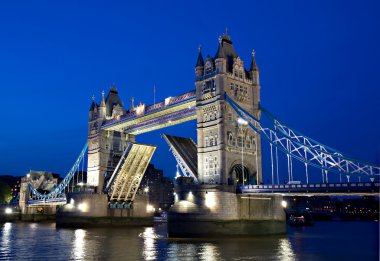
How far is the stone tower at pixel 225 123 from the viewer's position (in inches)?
1633

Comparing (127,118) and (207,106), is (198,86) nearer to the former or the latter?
(207,106)

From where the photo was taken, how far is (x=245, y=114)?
4097cm

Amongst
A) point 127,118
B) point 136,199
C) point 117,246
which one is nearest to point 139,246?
point 117,246

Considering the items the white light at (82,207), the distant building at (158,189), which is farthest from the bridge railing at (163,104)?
the distant building at (158,189)

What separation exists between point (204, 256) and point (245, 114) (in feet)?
57.3

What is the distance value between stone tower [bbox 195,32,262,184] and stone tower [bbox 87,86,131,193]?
2094 cm

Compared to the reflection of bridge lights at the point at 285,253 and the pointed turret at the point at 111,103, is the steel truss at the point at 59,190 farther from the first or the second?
the reflection of bridge lights at the point at 285,253

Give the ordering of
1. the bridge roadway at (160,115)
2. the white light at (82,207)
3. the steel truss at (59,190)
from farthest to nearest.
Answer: the steel truss at (59,190)
the white light at (82,207)
the bridge roadway at (160,115)

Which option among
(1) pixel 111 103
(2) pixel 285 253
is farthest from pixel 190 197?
(1) pixel 111 103

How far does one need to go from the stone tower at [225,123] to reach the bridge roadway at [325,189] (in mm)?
3927

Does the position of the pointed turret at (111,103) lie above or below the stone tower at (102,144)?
above

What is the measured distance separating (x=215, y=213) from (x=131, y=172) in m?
18.6

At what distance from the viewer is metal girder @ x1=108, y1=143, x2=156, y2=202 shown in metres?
51.1

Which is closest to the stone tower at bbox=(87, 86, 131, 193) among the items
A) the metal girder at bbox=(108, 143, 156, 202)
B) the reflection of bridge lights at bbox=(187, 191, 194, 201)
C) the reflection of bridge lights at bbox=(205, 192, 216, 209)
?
the metal girder at bbox=(108, 143, 156, 202)
